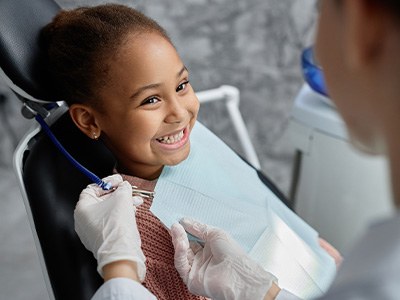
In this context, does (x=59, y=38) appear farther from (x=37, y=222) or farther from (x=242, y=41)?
(x=242, y=41)

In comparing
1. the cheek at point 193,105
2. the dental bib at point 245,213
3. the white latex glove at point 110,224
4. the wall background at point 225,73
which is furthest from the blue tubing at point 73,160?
the wall background at point 225,73

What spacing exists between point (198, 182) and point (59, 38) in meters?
0.44

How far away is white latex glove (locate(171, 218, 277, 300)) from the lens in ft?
3.88

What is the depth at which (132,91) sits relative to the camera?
1.35 m

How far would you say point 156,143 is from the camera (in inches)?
54.9

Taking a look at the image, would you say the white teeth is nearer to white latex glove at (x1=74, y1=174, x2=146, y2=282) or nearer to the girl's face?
the girl's face

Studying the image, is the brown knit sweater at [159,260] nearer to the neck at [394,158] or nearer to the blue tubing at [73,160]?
the blue tubing at [73,160]

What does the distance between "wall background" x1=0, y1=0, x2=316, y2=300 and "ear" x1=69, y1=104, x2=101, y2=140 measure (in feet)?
2.69

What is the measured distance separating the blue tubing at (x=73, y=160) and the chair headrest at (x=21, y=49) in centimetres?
6

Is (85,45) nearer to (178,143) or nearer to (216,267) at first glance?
(178,143)

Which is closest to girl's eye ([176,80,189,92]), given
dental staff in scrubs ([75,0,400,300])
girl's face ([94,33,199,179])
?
girl's face ([94,33,199,179])

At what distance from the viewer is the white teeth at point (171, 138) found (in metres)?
1.40

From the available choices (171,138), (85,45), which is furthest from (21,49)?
(171,138)

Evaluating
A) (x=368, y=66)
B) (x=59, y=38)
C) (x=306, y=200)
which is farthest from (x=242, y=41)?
(x=368, y=66)
